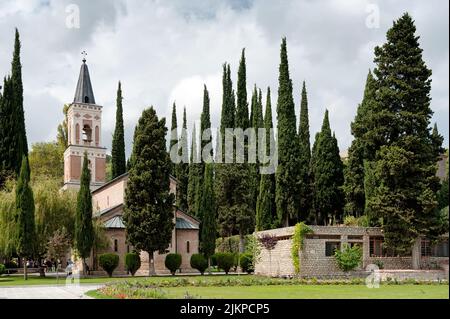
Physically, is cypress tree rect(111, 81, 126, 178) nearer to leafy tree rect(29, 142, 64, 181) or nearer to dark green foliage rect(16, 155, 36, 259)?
leafy tree rect(29, 142, 64, 181)

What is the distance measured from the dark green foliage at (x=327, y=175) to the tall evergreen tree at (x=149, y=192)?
1429cm

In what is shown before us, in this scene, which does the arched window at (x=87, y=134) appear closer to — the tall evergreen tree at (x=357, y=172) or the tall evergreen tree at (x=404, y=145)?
the tall evergreen tree at (x=357, y=172)


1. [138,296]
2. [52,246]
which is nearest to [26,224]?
[52,246]

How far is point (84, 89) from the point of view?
188ft

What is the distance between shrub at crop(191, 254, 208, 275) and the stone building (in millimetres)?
5530

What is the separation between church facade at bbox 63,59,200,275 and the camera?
144 feet

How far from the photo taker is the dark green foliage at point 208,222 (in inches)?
1816

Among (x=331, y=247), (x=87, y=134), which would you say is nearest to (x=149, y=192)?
(x=331, y=247)

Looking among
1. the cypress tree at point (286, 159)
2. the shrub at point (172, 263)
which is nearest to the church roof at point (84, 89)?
the cypress tree at point (286, 159)

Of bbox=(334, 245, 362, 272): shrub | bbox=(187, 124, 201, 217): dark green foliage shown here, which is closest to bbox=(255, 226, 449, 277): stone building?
bbox=(334, 245, 362, 272): shrub

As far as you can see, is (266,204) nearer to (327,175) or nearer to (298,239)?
(327,175)

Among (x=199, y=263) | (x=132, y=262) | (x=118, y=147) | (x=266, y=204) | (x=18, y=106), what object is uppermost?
(x=18, y=106)

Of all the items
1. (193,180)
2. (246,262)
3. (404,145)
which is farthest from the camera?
(193,180)

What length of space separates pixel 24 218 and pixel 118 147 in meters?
20.9
